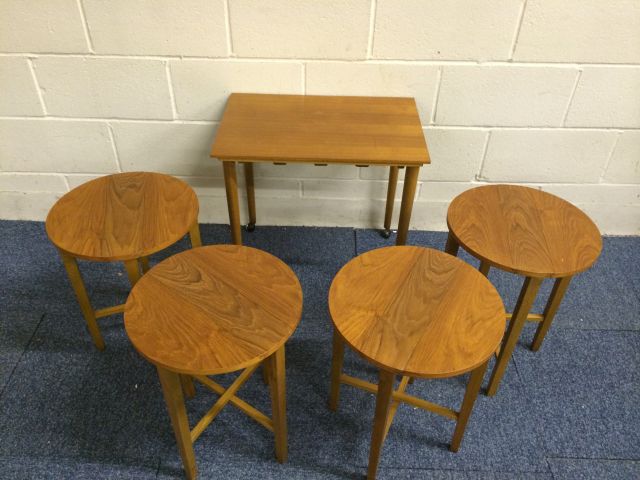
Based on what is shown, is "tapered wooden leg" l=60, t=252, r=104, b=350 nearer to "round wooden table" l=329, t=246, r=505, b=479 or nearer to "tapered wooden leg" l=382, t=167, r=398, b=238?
"round wooden table" l=329, t=246, r=505, b=479

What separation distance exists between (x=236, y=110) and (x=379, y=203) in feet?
2.76

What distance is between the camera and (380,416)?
144 cm

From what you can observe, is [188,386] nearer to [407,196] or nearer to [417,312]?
[417,312]

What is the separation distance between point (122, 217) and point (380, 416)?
1.05 metres

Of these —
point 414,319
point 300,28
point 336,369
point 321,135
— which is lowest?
point 336,369

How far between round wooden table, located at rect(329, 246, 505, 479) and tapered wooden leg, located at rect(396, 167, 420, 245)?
0.29 meters

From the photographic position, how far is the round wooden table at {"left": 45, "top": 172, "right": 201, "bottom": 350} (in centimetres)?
164

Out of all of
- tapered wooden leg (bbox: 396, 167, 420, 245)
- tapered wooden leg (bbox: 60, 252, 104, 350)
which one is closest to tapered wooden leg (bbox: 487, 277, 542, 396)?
tapered wooden leg (bbox: 396, 167, 420, 245)

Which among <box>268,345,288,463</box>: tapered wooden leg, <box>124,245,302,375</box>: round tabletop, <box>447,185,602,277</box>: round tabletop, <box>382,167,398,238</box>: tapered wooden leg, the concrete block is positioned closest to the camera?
<box>124,245,302,375</box>: round tabletop

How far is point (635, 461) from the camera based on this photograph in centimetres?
170

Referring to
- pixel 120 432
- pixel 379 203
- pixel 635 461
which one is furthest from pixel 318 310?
pixel 635 461

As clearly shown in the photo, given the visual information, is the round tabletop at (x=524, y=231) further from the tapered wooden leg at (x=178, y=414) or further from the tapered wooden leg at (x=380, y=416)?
the tapered wooden leg at (x=178, y=414)

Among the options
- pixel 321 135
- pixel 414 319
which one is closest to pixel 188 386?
pixel 414 319

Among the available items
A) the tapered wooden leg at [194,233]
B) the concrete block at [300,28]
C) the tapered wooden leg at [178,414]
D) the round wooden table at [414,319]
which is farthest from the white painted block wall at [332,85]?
the tapered wooden leg at [178,414]
